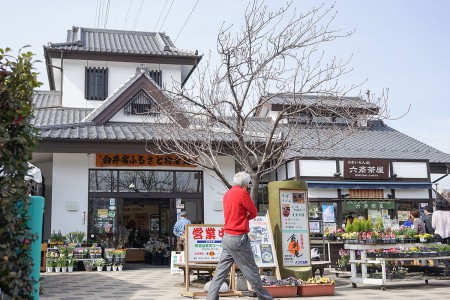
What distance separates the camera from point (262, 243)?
385 inches

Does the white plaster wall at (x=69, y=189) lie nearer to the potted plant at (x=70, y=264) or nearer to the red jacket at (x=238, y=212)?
the potted plant at (x=70, y=264)

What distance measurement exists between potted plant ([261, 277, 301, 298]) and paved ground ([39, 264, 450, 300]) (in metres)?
0.50

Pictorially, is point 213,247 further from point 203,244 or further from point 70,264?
point 70,264

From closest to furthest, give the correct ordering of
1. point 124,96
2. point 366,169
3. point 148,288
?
1. point 148,288
2. point 124,96
3. point 366,169

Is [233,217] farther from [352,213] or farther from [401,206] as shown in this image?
[401,206]

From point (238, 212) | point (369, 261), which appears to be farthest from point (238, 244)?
point (369, 261)

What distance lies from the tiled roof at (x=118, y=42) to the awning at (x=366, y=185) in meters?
7.24

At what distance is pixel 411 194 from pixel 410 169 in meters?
0.92

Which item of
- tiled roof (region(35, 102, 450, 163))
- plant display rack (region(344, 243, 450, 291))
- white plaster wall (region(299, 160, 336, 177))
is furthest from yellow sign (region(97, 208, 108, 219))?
plant display rack (region(344, 243, 450, 291))

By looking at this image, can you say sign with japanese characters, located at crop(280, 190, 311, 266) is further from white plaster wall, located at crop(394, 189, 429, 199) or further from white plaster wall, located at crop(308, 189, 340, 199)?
white plaster wall, located at crop(394, 189, 429, 199)

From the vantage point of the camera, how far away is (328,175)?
18.1 m

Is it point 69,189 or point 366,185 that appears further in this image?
point 366,185

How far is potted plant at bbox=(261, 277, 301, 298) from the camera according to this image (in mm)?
9055

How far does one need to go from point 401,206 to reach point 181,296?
1246 centimetres
